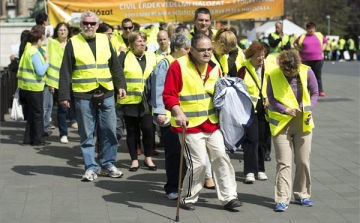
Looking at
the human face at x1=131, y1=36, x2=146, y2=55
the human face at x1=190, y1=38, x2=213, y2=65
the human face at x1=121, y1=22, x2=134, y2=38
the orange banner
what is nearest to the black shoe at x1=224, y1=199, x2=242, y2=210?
the human face at x1=190, y1=38, x2=213, y2=65

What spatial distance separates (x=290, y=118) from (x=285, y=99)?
0.20 m

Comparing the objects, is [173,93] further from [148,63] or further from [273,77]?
[148,63]

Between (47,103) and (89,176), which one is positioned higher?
(47,103)

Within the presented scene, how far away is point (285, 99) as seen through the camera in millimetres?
8750

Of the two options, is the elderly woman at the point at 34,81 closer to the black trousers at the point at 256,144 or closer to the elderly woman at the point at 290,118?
the black trousers at the point at 256,144

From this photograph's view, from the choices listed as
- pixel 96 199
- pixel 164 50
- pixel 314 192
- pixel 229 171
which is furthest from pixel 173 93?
pixel 164 50

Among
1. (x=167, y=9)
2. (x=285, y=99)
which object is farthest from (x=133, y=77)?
(x=167, y=9)

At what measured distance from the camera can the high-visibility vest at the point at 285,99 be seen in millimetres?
8719

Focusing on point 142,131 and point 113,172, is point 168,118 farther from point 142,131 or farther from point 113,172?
point 142,131

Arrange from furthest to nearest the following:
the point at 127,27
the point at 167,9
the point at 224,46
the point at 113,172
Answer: the point at 167,9, the point at 127,27, the point at 113,172, the point at 224,46

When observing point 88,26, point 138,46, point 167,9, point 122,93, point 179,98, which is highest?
point 167,9

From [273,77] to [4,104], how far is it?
9298 millimetres

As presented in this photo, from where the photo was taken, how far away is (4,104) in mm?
17062

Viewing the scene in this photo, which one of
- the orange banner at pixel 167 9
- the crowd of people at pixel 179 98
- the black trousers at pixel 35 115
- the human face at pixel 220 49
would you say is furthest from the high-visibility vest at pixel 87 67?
the orange banner at pixel 167 9
